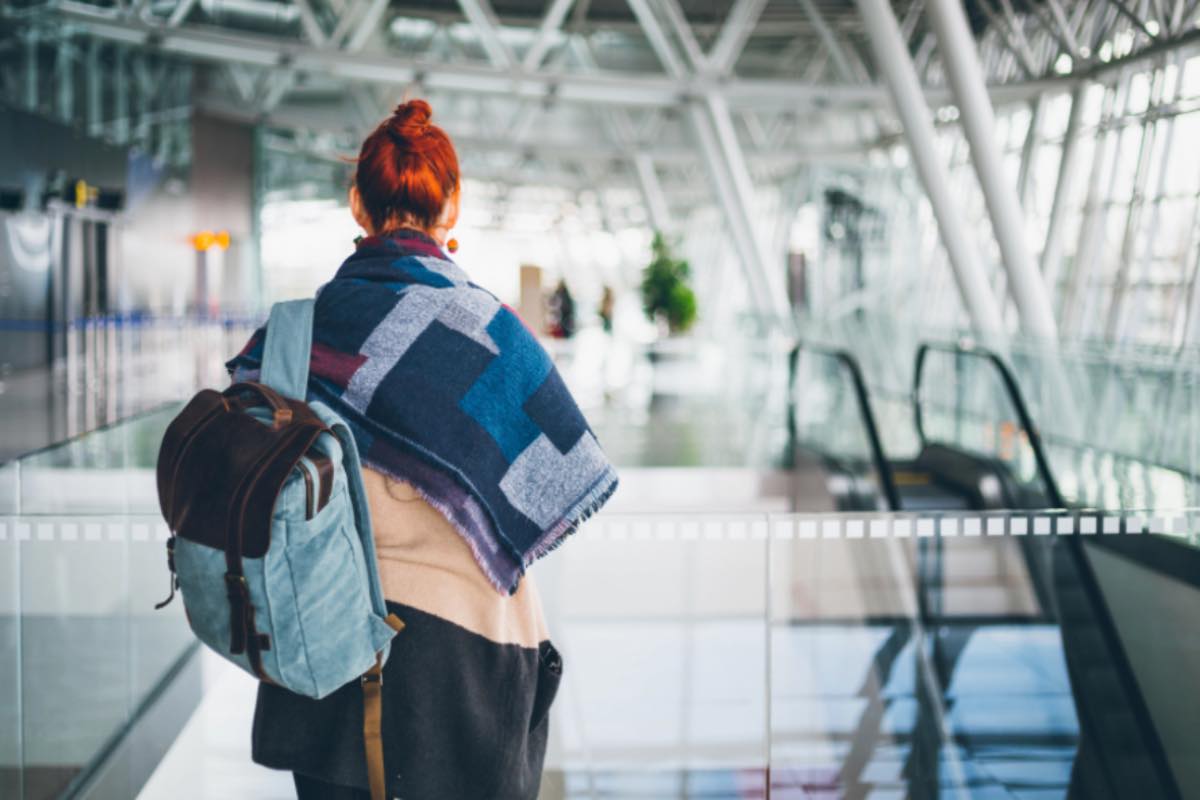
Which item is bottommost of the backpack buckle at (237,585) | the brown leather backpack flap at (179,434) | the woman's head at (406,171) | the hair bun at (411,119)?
the backpack buckle at (237,585)

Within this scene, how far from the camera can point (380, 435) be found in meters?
2.29

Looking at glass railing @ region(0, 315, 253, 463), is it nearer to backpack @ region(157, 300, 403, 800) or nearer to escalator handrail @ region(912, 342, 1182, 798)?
escalator handrail @ region(912, 342, 1182, 798)

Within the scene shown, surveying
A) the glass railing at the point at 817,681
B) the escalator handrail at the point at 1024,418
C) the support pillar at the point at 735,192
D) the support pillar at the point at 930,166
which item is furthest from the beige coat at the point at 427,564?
the support pillar at the point at 735,192

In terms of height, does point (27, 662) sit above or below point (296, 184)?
below

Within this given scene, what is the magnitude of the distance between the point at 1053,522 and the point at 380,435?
9.46ft

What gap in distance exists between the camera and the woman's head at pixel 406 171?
2.45 m

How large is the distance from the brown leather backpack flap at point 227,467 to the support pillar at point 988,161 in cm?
1466

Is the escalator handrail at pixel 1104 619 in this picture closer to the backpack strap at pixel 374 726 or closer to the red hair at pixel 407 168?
the backpack strap at pixel 374 726

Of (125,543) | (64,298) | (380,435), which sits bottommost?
(125,543)

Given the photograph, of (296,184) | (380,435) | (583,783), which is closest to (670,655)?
(583,783)

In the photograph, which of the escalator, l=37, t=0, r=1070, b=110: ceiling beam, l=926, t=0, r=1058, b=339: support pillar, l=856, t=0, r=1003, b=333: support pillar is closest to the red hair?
the escalator

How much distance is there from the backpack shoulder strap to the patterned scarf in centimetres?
4

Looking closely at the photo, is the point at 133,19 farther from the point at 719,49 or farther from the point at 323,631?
the point at 323,631

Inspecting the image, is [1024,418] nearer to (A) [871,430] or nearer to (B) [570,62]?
A: (A) [871,430]
